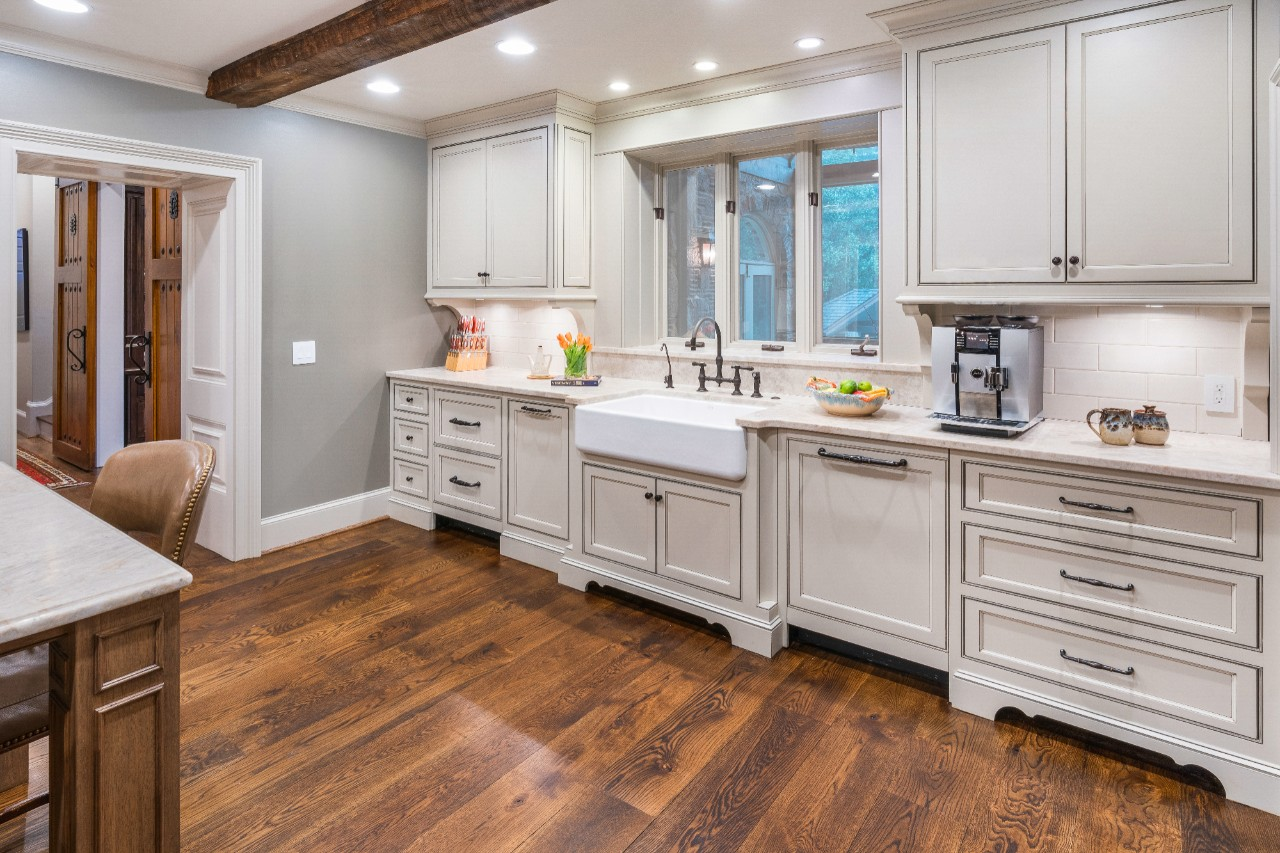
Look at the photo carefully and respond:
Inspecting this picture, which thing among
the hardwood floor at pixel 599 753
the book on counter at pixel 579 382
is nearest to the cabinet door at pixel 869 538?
the hardwood floor at pixel 599 753

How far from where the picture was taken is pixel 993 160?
259 cm

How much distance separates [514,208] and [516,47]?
104cm

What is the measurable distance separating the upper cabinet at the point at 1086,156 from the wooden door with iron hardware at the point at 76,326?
19.3ft

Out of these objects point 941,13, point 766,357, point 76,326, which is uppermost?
point 941,13

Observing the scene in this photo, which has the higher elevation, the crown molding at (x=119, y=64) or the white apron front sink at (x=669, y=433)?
the crown molding at (x=119, y=64)

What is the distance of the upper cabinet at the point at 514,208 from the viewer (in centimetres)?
399

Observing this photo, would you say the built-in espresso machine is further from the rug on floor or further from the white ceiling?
the rug on floor

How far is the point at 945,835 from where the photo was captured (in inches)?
75.0

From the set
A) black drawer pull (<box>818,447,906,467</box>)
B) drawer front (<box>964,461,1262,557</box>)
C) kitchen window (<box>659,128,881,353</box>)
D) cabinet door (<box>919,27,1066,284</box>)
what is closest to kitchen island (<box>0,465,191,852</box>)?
black drawer pull (<box>818,447,906,467</box>)

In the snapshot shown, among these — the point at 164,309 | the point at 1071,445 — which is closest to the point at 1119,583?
the point at 1071,445

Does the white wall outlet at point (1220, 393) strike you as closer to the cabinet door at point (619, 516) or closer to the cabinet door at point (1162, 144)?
the cabinet door at point (1162, 144)

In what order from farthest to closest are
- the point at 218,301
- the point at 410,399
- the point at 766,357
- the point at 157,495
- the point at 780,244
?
the point at 410,399 → the point at 218,301 → the point at 780,244 → the point at 766,357 → the point at 157,495

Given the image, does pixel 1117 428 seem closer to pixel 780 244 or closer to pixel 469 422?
pixel 780 244

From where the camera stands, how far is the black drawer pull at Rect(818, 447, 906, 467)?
2.57 meters
